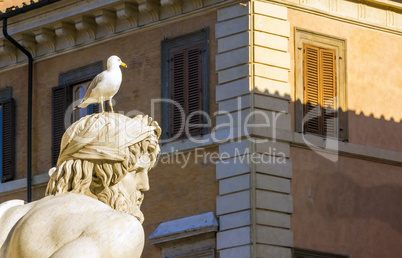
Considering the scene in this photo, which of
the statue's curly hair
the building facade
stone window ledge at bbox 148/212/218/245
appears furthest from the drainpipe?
the statue's curly hair

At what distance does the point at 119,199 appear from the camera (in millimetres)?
4371

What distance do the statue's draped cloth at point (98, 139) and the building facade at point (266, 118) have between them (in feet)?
46.1

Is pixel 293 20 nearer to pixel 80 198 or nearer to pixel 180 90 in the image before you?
pixel 180 90

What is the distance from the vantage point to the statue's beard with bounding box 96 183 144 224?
435 centimetres

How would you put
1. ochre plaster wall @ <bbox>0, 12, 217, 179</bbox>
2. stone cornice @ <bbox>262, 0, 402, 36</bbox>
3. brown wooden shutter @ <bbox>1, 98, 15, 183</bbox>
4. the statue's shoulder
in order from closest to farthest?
the statue's shoulder → stone cornice @ <bbox>262, 0, 402, 36</bbox> → ochre plaster wall @ <bbox>0, 12, 217, 179</bbox> → brown wooden shutter @ <bbox>1, 98, 15, 183</bbox>

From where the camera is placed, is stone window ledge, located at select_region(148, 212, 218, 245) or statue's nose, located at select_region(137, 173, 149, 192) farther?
stone window ledge, located at select_region(148, 212, 218, 245)

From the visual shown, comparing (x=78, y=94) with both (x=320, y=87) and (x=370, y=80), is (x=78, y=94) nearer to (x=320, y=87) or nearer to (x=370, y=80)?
(x=320, y=87)

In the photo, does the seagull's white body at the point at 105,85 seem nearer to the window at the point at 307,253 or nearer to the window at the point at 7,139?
the window at the point at 307,253

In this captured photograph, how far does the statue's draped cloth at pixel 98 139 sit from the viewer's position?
4258 millimetres

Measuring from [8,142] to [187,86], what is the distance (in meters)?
4.12

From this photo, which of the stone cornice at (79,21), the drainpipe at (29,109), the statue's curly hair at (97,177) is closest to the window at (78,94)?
the stone cornice at (79,21)

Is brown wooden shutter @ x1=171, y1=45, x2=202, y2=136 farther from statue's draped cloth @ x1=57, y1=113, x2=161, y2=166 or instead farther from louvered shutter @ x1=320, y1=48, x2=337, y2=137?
statue's draped cloth @ x1=57, y1=113, x2=161, y2=166

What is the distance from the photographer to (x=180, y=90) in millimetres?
20000

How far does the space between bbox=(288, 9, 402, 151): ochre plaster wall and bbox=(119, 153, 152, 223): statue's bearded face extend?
606 inches
